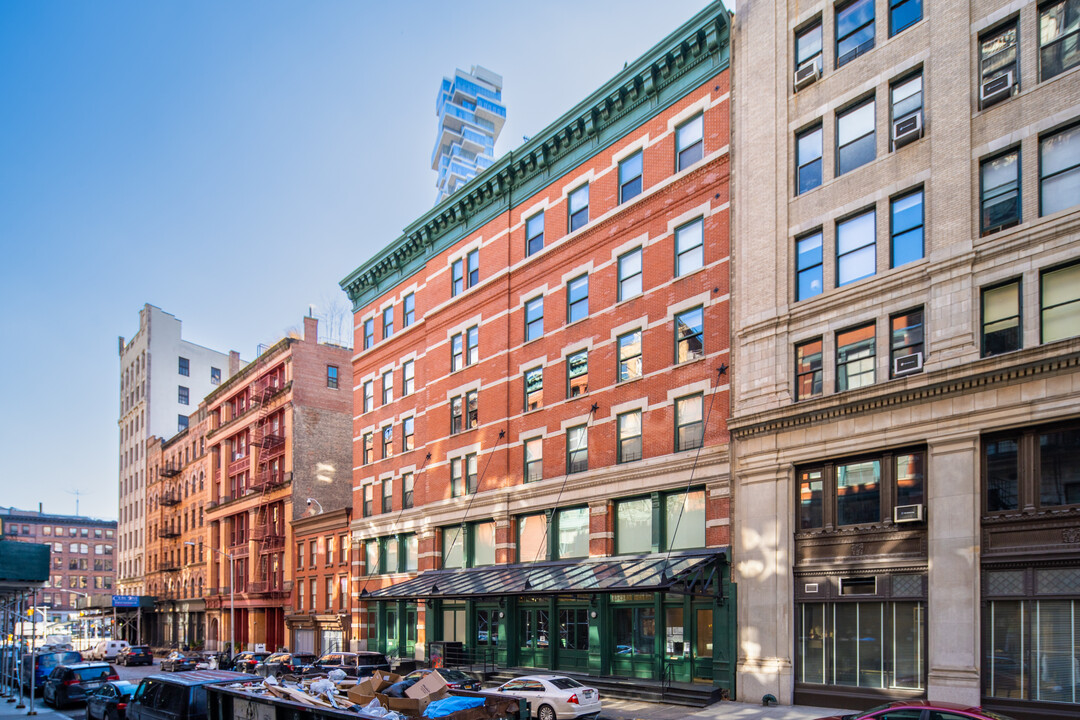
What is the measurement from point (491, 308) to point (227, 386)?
42.6m

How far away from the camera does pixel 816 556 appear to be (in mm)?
24438

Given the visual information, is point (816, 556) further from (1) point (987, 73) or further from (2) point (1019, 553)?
(1) point (987, 73)

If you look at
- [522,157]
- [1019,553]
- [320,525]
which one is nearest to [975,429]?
[1019,553]

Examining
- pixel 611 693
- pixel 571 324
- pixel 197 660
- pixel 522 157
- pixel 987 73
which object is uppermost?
pixel 522 157

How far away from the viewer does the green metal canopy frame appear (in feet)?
85.5

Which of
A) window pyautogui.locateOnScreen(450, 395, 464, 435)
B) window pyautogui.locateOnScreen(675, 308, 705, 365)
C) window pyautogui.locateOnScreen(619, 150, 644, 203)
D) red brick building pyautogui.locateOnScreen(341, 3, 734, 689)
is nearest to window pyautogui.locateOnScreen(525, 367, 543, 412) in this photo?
red brick building pyautogui.locateOnScreen(341, 3, 734, 689)

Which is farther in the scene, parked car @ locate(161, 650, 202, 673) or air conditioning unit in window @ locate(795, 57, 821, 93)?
parked car @ locate(161, 650, 202, 673)

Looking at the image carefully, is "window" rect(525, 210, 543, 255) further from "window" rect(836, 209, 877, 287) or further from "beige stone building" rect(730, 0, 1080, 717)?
"window" rect(836, 209, 877, 287)

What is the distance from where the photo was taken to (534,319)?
37969 mm

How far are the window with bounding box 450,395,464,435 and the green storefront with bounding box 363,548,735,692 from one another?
6.88 metres

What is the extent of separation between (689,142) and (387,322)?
2489 centimetres

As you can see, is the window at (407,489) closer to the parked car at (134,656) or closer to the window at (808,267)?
the window at (808,267)

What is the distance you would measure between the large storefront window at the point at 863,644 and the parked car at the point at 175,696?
50.5 feet

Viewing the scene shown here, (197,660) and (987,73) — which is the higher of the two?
(987,73)
